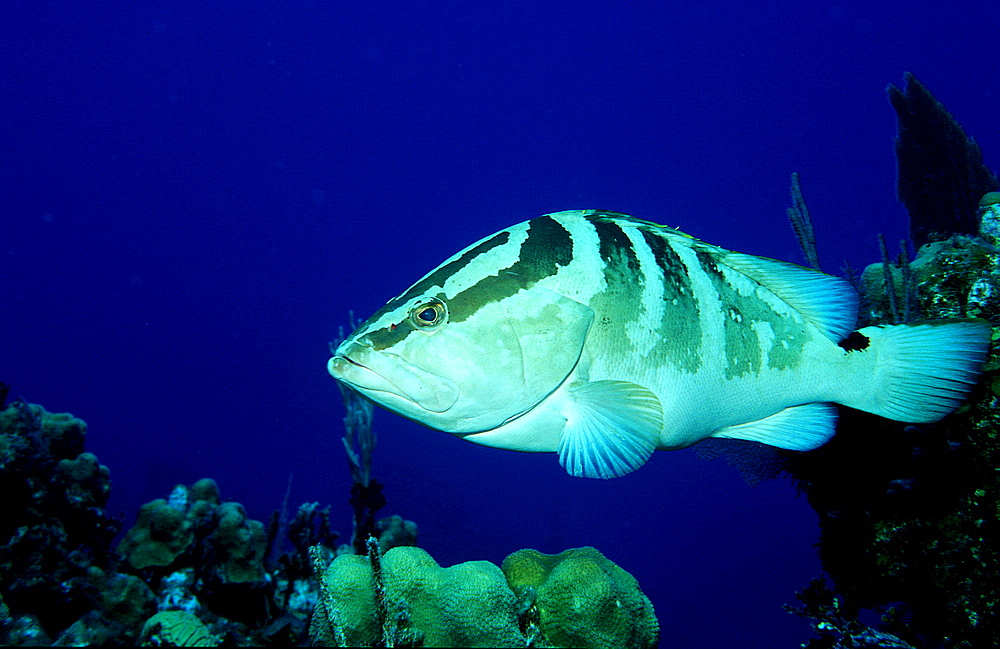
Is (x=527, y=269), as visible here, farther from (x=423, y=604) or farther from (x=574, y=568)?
(x=423, y=604)

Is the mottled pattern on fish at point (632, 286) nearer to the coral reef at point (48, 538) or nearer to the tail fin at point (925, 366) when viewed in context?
the tail fin at point (925, 366)

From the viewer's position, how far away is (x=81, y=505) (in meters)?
5.09

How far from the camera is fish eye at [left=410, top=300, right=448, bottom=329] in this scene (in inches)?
78.5

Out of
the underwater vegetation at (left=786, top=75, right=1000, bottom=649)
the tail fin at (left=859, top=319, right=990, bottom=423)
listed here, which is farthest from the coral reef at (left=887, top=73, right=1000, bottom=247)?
the tail fin at (left=859, top=319, right=990, bottom=423)

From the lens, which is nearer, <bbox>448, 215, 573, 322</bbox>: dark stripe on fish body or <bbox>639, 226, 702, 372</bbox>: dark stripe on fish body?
<bbox>448, 215, 573, 322</bbox>: dark stripe on fish body

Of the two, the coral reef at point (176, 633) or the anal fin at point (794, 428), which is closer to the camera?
the anal fin at point (794, 428)

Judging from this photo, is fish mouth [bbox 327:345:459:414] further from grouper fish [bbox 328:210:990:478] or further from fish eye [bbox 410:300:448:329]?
fish eye [bbox 410:300:448:329]

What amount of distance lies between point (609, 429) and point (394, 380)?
2.98 feet

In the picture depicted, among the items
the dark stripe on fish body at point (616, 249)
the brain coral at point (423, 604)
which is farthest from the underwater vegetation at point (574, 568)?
the dark stripe on fish body at point (616, 249)

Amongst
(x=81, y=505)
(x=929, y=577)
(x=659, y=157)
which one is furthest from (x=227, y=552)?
(x=659, y=157)

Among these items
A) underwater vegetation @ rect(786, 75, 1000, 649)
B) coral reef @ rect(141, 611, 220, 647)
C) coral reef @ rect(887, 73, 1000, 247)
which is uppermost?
coral reef @ rect(887, 73, 1000, 247)

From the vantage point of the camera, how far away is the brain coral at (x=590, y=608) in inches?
101

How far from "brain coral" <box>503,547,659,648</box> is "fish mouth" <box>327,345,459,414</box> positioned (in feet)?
4.20

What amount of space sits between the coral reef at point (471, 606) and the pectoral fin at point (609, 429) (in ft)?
3.21
